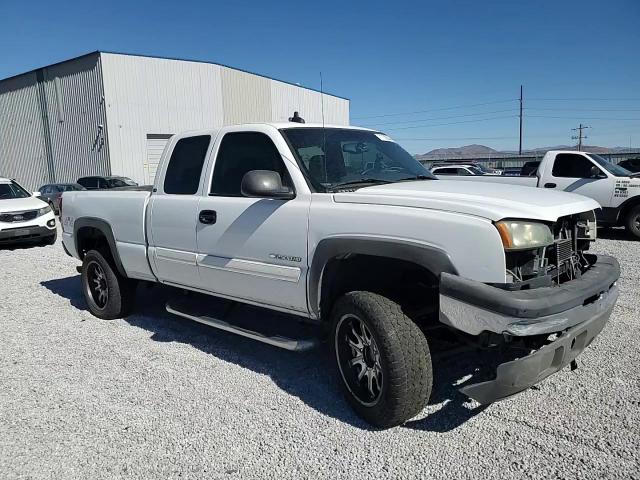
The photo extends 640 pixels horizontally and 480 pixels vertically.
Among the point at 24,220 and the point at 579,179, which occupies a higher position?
the point at 579,179

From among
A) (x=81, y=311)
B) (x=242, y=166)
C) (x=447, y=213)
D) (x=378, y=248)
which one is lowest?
(x=81, y=311)

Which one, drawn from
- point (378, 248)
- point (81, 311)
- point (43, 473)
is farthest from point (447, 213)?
point (81, 311)

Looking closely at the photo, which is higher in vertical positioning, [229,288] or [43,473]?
[229,288]

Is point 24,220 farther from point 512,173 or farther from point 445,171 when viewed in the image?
point 512,173

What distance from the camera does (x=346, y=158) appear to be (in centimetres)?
396

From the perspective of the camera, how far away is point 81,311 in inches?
238

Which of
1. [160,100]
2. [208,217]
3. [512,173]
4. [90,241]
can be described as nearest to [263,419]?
[208,217]

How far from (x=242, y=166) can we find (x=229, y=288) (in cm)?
102

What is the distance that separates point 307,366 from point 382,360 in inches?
51.2

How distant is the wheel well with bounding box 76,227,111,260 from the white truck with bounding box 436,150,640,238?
7.30 metres

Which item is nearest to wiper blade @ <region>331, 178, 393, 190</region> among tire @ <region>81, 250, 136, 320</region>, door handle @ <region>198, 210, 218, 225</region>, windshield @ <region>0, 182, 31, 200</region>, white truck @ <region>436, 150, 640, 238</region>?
door handle @ <region>198, 210, 218, 225</region>

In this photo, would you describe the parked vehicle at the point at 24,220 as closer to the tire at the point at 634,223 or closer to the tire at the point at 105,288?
the tire at the point at 105,288

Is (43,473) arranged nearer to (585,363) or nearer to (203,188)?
(203,188)

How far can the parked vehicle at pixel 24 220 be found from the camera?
10.9 m
